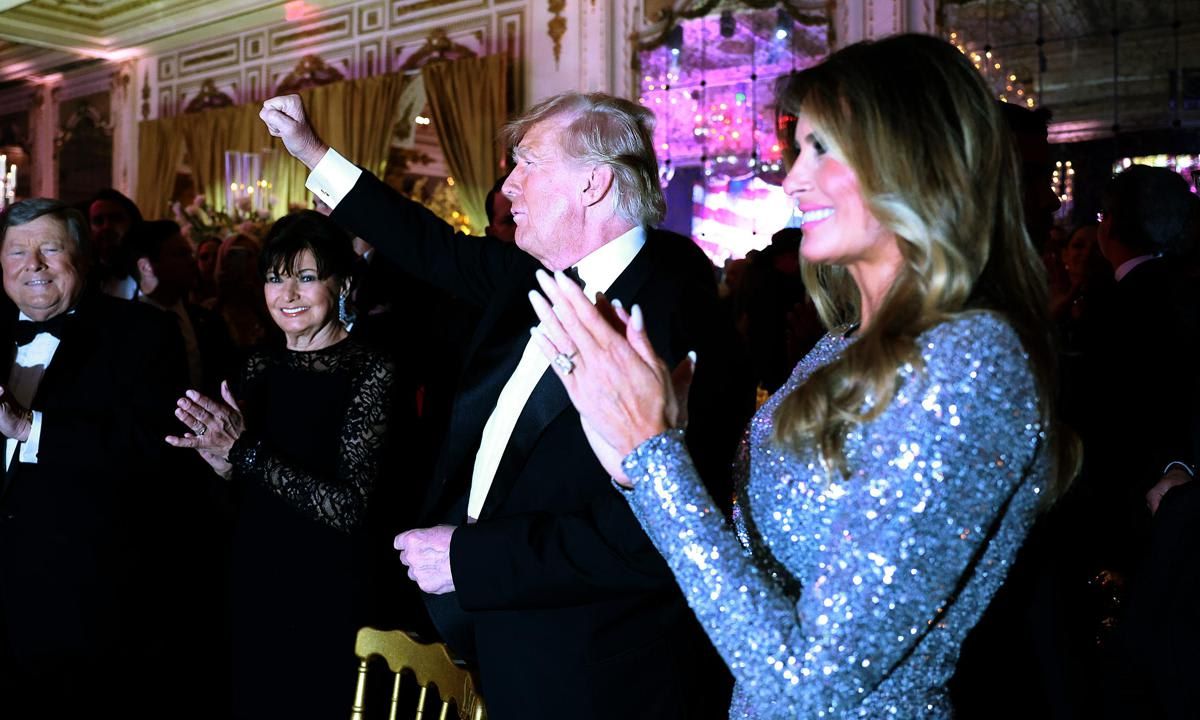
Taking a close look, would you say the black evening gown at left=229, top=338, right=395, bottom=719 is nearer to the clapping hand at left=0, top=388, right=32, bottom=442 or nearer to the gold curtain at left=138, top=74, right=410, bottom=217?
the clapping hand at left=0, top=388, right=32, bottom=442

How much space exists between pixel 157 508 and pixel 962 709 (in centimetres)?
249

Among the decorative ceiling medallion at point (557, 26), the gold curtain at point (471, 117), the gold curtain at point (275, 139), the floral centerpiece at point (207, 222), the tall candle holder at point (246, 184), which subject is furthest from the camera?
the tall candle holder at point (246, 184)

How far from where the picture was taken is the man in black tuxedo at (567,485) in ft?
5.40

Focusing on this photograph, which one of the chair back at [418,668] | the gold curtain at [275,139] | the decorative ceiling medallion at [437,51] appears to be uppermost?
the decorative ceiling medallion at [437,51]

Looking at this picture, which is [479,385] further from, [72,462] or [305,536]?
[72,462]

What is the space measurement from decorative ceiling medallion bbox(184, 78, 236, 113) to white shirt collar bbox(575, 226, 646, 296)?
9.50 m

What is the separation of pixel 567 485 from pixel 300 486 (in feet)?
3.26

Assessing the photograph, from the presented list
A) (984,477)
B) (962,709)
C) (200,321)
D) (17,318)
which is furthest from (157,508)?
(984,477)

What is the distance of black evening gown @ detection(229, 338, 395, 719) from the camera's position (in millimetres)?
2537

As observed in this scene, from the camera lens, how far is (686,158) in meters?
8.02

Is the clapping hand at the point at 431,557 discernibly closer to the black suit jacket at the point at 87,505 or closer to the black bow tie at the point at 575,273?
the black bow tie at the point at 575,273

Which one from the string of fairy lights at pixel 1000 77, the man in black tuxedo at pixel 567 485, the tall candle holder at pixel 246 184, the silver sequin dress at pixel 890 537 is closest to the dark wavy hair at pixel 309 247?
the man in black tuxedo at pixel 567 485

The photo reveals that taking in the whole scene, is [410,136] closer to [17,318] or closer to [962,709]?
[17,318]

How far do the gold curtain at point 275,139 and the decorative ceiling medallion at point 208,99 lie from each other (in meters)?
0.12
